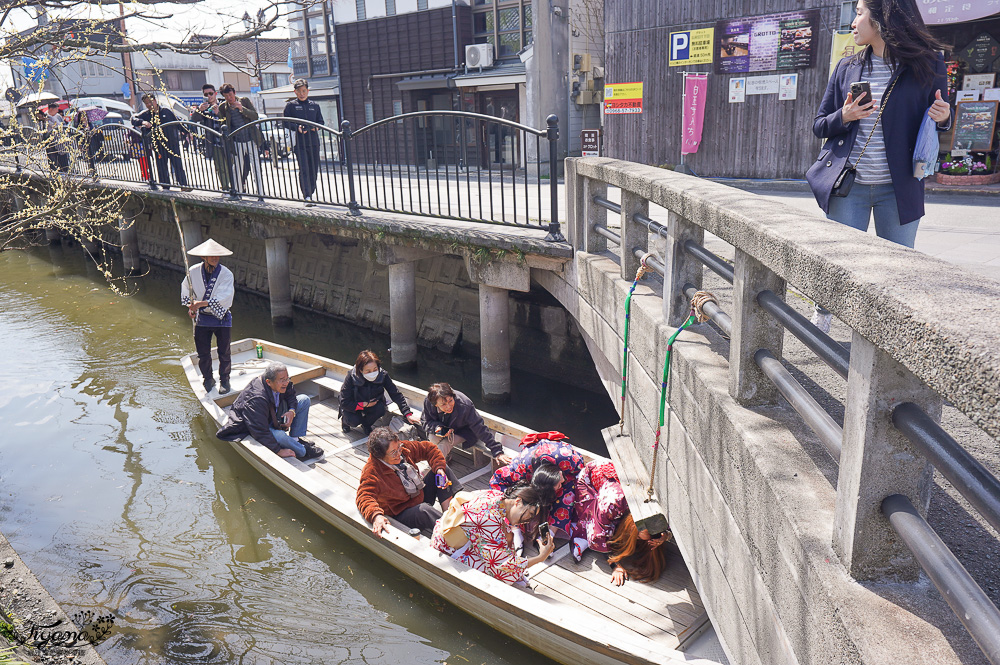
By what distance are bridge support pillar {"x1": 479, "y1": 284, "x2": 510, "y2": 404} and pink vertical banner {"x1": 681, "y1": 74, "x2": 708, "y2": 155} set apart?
20.1ft

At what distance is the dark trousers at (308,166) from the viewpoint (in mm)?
10367

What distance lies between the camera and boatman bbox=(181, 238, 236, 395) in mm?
7781

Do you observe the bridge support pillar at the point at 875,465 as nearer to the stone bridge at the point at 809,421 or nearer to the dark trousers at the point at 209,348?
the stone bridge at the point at 809,421

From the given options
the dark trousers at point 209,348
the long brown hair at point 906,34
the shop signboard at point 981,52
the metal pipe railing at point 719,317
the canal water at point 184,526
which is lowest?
the canal water at point 184,526

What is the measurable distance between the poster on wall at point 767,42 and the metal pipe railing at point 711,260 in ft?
31.5

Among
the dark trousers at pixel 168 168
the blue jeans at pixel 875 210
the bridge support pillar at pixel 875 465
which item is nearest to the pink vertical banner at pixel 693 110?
the dark trousers at pixel 168 168

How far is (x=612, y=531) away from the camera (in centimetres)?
480

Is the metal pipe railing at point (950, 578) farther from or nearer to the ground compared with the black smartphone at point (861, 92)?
nearer to the ground

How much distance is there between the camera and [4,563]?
16.4 feet

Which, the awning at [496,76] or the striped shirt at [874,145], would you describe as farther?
the awning at [496,76]

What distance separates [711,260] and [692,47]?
427 inches

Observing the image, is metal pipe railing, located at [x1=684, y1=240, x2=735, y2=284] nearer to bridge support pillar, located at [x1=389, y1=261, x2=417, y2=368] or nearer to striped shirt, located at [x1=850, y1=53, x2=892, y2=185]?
striped shirt, located at [x1=850, y1=53, x2=892, y2=185]

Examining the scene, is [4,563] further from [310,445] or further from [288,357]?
[288,357]

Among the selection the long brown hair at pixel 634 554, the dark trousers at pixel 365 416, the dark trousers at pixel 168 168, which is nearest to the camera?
the long brown hair at pixel 634 554
